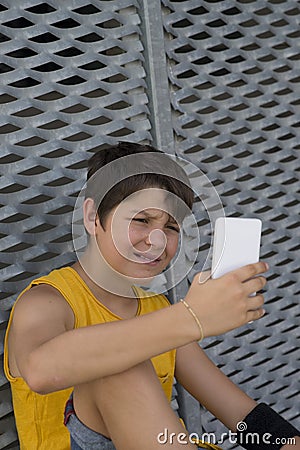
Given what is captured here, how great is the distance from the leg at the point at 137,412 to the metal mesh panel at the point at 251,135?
0.76 m

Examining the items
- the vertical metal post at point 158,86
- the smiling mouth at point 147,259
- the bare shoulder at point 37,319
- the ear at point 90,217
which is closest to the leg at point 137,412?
the bare shoulder at point 37,319

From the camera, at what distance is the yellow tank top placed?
5.22ft

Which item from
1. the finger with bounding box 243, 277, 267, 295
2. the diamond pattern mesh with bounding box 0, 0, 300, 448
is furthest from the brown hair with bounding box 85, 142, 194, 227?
the finger with bounding box 243, 277, 267, 295

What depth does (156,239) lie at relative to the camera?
153 cm

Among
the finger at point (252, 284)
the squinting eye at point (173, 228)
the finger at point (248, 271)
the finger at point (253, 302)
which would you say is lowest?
the finger at point (253, 302)

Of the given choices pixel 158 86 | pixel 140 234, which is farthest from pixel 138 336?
pixel 158 86

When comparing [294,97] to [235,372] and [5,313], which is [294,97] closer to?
[235,372]

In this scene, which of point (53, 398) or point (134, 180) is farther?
point (53, 398)

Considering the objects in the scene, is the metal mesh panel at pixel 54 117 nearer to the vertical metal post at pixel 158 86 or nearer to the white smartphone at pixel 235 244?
the vertical metal post at pixel 158 86

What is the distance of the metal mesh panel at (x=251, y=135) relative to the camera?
2137 mm

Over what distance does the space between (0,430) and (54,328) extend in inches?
21.0

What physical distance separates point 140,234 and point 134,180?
117 millimetres

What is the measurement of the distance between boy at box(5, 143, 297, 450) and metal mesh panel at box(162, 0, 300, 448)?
0.46 meters

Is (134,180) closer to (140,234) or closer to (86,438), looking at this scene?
(140,234)
